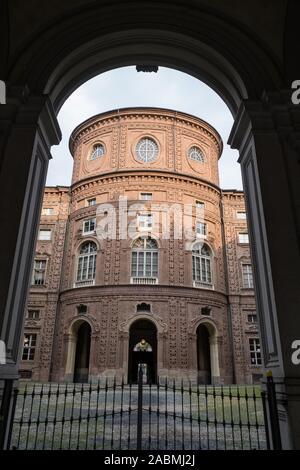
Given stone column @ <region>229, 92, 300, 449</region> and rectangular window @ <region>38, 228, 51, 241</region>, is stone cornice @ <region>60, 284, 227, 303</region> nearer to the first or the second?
rectangular window @ <region>38, 228, 51, 241</region>

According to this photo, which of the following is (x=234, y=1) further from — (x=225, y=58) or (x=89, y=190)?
(x=89, y=190)

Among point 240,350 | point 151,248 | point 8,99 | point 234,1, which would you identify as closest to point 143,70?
point 234,1

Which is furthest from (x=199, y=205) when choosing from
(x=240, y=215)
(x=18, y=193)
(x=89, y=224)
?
(x=18, y=193)

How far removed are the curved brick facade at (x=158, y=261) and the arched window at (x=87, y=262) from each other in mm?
387

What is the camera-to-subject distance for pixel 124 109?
2780 centimetres

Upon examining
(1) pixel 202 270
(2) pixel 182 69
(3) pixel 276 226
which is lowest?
(3) pixel 276 226

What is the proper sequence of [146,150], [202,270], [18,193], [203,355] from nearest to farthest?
1. [18,193]
2. [202,270]
3. [203,355]
4. [146,150]

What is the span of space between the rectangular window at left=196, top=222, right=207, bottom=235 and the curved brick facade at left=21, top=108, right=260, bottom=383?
360 mm

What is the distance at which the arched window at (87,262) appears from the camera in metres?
25.5

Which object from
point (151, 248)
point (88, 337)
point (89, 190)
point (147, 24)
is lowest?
point (88, 337)

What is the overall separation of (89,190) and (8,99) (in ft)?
74.6

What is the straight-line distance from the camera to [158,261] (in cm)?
2469

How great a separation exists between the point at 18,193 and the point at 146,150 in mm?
24009

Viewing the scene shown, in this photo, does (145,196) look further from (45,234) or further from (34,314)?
(34,314)
